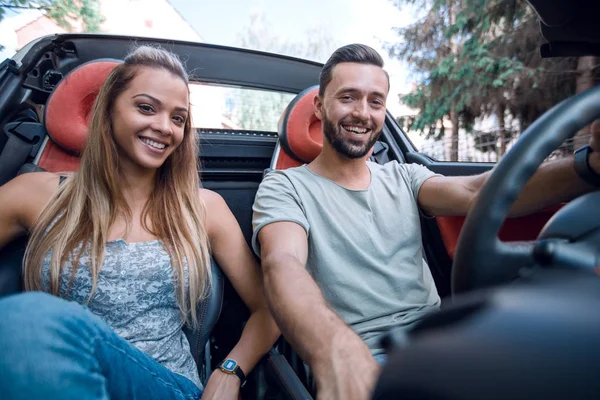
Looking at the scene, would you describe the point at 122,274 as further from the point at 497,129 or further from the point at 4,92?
the point at 497,129

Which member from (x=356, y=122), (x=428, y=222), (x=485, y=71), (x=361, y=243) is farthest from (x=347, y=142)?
(x=485, y=71)

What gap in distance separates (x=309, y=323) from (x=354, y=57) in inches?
42.1

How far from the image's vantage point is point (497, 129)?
7.76 meters

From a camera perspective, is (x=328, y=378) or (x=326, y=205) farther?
(x=326, y=205)

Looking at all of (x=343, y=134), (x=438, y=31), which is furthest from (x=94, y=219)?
(x=438, y=31)

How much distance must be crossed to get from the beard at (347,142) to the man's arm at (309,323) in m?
0.38

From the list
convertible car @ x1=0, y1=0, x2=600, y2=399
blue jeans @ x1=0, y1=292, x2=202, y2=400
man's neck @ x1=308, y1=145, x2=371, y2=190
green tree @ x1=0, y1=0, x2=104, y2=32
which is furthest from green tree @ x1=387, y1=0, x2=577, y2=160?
blue jeans @ x1=0, y1=292, x2=202, y2=400

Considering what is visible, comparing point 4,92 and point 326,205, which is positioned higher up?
point 4,92

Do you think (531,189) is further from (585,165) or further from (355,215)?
(355,215)

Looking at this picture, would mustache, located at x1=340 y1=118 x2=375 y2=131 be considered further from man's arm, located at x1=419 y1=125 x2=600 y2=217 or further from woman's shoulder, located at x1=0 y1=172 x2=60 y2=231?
woman's shoulder, located at x1=0 y1=172 x2=60 y2=231

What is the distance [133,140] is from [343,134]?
2.37 ft

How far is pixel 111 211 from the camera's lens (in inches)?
54.4

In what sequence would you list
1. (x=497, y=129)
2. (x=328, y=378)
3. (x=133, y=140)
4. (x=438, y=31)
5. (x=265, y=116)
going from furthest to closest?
(x=438, y=31)
(x=497, y=129)
(x=265, y=116)
(x=133, y=140)
(x=328, y=378)

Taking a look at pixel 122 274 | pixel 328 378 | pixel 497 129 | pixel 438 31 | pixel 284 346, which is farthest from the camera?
pixel 438 31
